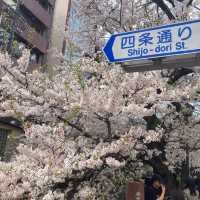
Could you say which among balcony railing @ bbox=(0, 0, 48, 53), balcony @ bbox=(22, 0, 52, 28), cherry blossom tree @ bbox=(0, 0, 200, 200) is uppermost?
balcony @ bbox=(22, 0, 52, 28)

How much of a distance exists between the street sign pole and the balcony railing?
18.6 feet

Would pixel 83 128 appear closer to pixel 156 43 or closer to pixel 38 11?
pixel 156 43

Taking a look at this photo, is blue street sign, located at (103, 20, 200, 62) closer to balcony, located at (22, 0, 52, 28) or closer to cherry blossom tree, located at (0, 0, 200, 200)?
cherry blossom tree, located at (0, 0, 200, 200)

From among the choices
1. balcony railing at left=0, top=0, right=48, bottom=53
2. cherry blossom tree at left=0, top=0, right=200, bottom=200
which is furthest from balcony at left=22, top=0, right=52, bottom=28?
cherry blossom tree at left=0, top=0, right=200, bottom=200

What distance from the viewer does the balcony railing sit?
11961 millimetres

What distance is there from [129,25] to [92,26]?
1245 millimetres

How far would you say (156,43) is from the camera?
3635mm

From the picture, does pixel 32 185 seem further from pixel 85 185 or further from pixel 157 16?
pixel 157 16

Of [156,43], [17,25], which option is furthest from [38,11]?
[156,43]

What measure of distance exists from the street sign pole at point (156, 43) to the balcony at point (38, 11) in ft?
77.1

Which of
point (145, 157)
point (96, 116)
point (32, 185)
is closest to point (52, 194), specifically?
point (32, 185)

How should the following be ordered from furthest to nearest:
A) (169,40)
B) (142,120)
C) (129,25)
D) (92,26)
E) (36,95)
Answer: (92,26) → (129,25) → (142,120) → (36,95) → (169,40)

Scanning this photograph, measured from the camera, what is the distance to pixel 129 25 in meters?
9.03

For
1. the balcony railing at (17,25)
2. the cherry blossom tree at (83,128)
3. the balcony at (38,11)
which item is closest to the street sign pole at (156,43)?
the cherry blossom tree at (83,128)
